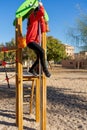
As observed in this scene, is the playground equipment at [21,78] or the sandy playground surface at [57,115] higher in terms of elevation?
the playground equipment at [21,78]

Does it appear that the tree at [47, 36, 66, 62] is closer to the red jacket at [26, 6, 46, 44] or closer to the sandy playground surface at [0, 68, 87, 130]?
the sandy playground surface at [0, 68, 87, 130]

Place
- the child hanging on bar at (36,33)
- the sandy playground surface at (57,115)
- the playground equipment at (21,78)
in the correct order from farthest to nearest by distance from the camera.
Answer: the sandy playground surface at (57,115) < the playground equipment at (21,78) < the child hanging on bar at (36,33)

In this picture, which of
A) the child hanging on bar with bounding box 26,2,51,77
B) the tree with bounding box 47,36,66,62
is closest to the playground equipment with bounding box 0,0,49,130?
the child hanging on bar with bounding box 26,2,51,77

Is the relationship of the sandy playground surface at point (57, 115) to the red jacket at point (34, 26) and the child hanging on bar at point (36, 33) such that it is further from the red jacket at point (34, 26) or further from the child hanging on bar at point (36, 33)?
the red jacket at point (34, 26)

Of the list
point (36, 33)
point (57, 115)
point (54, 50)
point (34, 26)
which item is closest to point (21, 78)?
point (36, 33)

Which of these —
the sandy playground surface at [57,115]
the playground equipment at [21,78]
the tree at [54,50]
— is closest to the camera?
the playground equipment at [21,78]

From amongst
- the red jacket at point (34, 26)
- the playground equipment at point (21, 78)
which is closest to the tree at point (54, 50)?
Result: the playground equipment at point (21, 78)

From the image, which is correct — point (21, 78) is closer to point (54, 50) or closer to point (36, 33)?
point (36, 33)

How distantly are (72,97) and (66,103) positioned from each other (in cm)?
148

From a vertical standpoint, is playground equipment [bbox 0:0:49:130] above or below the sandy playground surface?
above

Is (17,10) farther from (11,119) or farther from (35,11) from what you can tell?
(11,119)

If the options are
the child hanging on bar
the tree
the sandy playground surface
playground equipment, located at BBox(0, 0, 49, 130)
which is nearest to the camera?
the child hanging on bar

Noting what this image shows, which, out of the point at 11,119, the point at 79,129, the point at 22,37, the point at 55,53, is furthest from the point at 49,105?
the point at 55,53

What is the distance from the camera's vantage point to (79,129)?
7.31 metres
